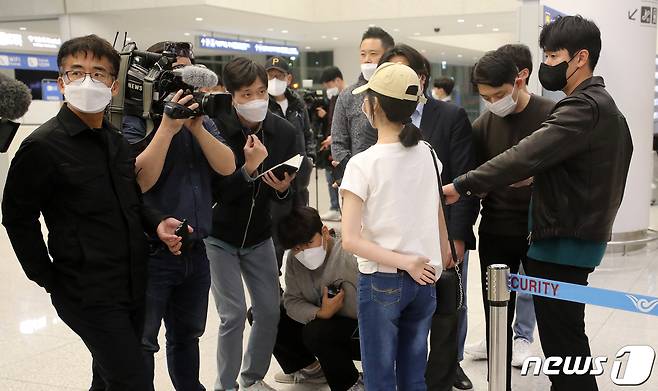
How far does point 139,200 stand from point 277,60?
3.24m

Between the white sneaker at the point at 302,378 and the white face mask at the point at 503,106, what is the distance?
152cm

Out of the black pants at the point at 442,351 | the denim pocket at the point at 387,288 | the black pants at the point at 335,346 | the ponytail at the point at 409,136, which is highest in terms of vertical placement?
the ponytail at the point at 409,136

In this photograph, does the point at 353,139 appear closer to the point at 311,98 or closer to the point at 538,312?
the point at 538,312

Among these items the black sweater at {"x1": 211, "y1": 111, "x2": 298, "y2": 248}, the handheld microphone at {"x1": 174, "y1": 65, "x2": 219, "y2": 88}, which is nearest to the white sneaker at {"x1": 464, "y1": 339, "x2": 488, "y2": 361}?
the black sweater at {"x1": 211, "y1": 111, "x2": 298, "y2": 248}

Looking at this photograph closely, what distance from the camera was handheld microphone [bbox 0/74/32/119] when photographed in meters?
2.70

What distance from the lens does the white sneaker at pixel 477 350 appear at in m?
3.62

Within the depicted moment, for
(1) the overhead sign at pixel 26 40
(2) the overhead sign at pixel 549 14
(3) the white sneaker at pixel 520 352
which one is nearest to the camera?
(3) the white sneaker at pixel 520 352

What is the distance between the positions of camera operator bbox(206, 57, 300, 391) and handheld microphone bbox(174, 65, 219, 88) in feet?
1.49

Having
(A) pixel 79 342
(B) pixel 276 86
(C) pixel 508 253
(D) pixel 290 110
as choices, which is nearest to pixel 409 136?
(C) pixel 508 253

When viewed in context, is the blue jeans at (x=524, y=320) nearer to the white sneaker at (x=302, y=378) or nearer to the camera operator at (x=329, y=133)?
the white sneaker at (x=302, y=378)

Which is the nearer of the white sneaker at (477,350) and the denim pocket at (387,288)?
the denim pocket at (387,288)

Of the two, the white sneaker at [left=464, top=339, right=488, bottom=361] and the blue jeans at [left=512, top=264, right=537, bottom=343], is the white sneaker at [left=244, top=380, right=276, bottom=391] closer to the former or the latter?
the white sneaker at [left=464, top=339, right=488, bottom=361]

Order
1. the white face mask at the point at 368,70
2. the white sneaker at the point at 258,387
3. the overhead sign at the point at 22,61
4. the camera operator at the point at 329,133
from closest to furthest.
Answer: the white sneaker at the point at 258,387 → the white face mask at the point at 368,70 → the camera operator at the point at 329,133 → the overhead sign at the point at 22,61

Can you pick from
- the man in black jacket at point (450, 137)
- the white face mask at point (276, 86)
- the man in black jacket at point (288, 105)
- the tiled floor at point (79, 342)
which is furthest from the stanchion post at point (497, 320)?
the white face mask at point (276, 86)
